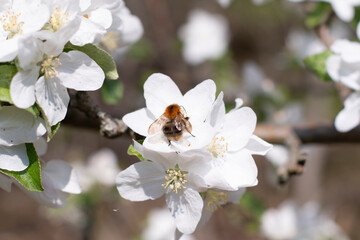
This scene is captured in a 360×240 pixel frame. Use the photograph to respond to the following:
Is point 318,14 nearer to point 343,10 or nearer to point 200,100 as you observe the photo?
point 343,10

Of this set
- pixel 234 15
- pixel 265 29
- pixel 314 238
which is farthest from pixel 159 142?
pixel 234 15

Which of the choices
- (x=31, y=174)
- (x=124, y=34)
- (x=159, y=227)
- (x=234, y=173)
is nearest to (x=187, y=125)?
(x=234, y=173)

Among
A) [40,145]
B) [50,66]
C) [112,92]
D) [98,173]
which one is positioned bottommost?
[98,173]

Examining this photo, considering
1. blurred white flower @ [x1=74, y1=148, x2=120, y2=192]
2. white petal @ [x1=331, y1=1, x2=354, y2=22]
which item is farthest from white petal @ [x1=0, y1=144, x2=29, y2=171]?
blurred white flower @ [x1=74, y1=148, x2=120, y2=192]

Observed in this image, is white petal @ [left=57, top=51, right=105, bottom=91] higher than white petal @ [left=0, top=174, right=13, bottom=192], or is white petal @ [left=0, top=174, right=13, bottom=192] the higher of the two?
white petal @ [left=57, top=51, right=105, bottom=91]

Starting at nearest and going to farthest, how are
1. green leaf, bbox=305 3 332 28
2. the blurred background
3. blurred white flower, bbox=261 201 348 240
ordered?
green leaf, bbox=305 3 332 28 < blurred white flower, bbox=261 201 348 240 < the blurred background

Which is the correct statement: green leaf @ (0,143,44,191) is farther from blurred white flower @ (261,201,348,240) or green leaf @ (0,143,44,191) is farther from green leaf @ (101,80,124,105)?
blurred white flower @ (261,201,348,240)

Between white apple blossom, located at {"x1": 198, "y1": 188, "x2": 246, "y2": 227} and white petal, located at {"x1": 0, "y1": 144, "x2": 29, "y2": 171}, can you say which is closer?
white petal, located at {"x1": 0, "y1": 144, "x2": 29, "y2": 171}

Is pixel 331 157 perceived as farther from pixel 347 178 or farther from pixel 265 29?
pixel 265 29
